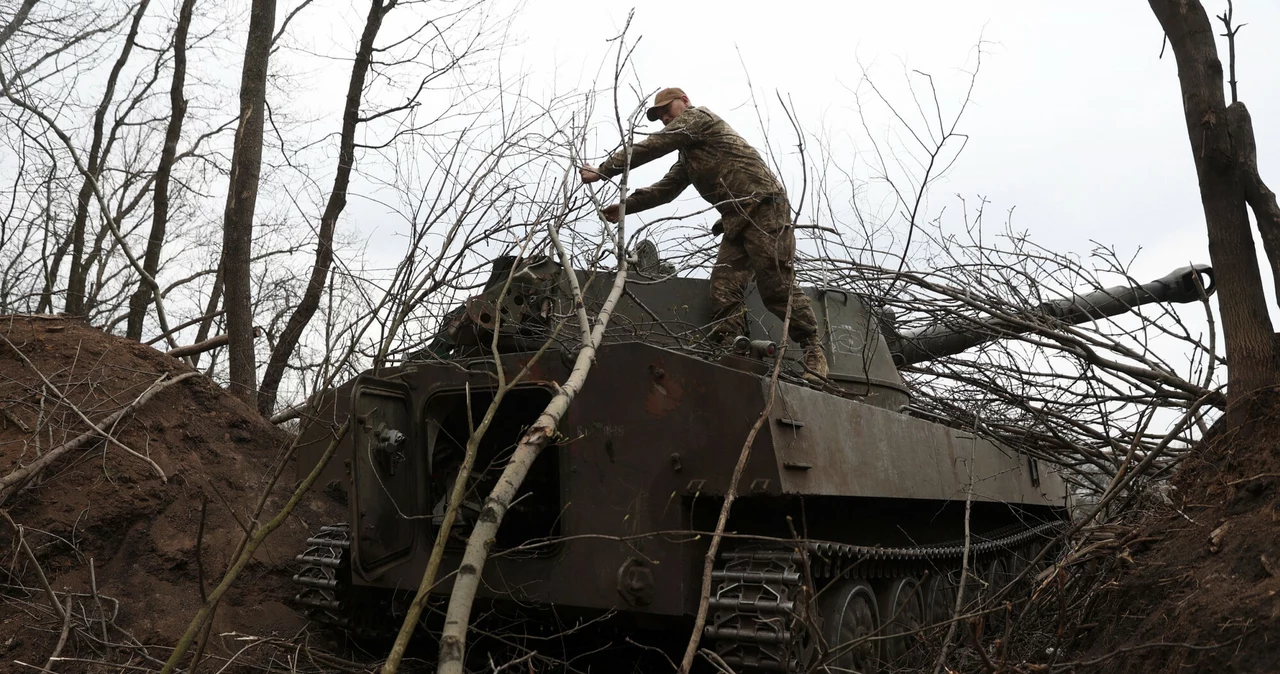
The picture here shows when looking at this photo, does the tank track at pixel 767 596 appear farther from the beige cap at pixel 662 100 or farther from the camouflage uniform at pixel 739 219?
the beige cap at pixel 662 100

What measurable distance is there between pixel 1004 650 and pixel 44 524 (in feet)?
17.2

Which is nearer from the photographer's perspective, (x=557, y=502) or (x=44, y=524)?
(x=557, y=502)

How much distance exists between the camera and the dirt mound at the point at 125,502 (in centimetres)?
577

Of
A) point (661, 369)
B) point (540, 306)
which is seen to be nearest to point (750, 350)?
point (661, 369)

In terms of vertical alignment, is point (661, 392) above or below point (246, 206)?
below

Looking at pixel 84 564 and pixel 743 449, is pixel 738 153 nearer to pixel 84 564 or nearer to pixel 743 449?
pixel 743 449

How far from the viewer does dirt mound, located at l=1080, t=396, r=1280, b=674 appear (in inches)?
140

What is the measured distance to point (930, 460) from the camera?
6.06 metres

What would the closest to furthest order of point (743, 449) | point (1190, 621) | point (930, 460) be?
point (1190, 621) < point (743, 449) < point (930, 460)

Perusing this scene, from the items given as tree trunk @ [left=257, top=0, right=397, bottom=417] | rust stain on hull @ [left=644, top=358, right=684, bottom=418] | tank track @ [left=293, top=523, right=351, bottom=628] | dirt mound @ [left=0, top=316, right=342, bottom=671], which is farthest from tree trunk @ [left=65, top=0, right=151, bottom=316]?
rust stain on hull @ [left=644, top=358, right=684, bottom=418]

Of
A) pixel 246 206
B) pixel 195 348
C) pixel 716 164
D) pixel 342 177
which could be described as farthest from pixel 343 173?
pixel 716 164

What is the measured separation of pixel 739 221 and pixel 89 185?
36.5 feet

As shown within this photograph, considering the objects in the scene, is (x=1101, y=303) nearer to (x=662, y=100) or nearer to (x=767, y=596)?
(x=662, y=100)

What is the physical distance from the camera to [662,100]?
6.44 m
